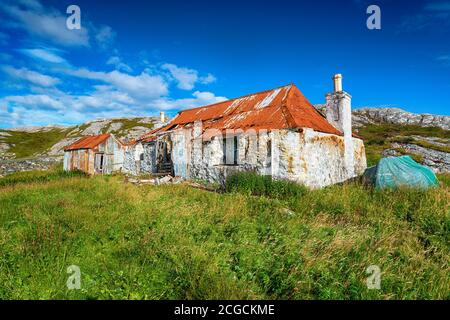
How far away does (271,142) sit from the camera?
38.7 ft

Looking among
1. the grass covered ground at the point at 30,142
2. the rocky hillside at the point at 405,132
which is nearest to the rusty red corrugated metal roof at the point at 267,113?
the rocky hillside at the point at 405,132

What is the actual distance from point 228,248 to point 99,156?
77.0 feet

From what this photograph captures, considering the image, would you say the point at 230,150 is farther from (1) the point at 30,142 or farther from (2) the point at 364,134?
(1) the point at 30,142

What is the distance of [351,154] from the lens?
590 inches

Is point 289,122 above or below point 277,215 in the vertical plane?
above

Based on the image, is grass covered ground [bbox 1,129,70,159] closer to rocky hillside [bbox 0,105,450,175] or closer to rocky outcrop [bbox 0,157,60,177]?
rocky hillside [bbox 0,105,450,175]

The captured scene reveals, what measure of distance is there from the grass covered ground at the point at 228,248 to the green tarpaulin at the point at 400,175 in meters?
1.93

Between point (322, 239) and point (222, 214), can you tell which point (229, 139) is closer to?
point (222, 214)

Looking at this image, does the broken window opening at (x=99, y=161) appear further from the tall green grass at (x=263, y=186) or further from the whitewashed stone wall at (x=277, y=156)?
the tall green grass at (x=263, y=186)

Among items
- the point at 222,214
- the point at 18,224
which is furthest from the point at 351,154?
the point at 18,224

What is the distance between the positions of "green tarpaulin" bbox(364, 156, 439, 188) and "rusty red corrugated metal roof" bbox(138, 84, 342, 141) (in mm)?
3394

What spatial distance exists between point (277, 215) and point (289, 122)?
6.75 meters

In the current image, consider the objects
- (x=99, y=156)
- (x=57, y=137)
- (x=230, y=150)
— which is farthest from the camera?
(x=57, y=137)

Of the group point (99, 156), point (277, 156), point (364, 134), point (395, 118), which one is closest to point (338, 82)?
point (277, 156)
